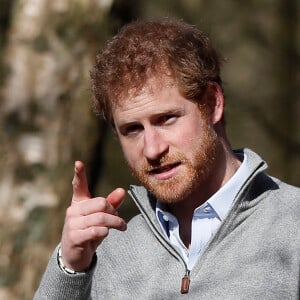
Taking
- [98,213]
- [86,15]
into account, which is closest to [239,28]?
[86,15]

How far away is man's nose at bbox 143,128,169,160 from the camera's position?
2.86 meters

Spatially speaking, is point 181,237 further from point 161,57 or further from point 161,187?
point 161,57

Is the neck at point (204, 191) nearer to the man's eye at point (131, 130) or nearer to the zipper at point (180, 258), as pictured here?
the zipper at point (180, 258)

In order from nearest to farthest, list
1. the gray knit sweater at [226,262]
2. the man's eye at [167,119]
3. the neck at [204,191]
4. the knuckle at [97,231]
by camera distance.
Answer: the knuckle at [97,231]
the gray knit sweater at [226,262]
the man's eye at [167,119]
the neck at [204,191]

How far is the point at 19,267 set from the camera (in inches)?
186

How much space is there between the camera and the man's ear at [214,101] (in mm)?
3090

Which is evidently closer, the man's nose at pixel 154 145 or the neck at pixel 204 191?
the man's nose at pixel 154 145

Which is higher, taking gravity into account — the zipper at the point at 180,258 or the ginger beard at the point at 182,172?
the ginger beard at the point at 182,172

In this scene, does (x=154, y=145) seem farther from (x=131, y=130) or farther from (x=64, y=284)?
(x=64, y=284)

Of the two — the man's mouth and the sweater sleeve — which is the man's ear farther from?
the sweater sleeve

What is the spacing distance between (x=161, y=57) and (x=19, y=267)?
77.7 inches

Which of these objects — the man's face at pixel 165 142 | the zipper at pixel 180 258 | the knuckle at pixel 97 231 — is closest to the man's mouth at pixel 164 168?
the man's face at pixel 165 142

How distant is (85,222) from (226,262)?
466 millimetres

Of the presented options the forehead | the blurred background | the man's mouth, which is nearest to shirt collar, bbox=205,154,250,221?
the man's mouth
